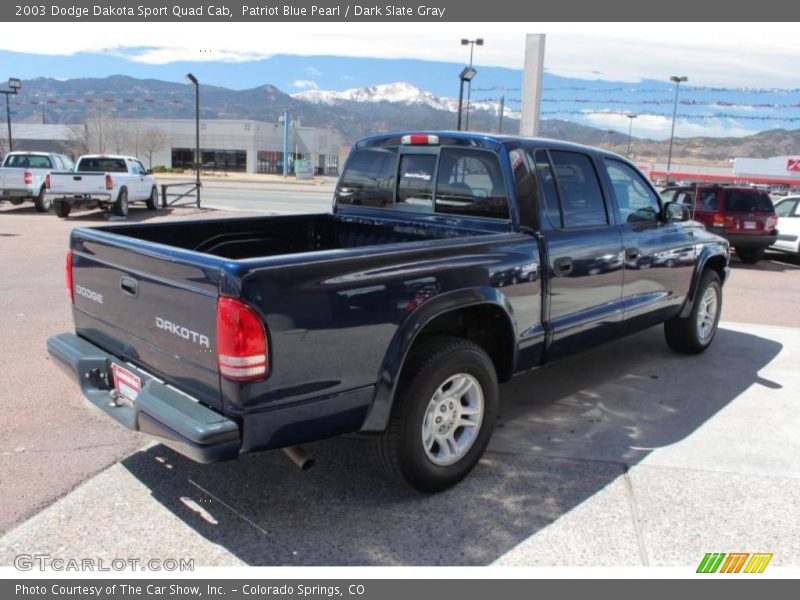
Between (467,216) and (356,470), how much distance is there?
1.75m

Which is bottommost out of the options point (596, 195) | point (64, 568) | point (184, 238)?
point (64, 568)

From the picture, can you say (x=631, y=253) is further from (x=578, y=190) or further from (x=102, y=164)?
(x=102, y=164)

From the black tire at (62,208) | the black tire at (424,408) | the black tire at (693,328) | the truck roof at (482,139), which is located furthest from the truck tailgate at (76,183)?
the black tire at (424,408)

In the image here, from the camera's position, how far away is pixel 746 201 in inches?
526

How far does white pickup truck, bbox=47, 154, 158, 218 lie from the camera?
17.4 m

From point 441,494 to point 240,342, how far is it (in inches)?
59.8

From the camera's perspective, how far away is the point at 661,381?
5.61 m

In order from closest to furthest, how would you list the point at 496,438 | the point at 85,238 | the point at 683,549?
the point at 683,549 → the point at 85,238 → the point at 496,438

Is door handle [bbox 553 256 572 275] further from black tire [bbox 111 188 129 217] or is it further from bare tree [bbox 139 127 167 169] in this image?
bare tree [bbox 139 127 167 169]

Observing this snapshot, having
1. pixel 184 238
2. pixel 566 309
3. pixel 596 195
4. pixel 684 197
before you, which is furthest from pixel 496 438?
pixel 684 197

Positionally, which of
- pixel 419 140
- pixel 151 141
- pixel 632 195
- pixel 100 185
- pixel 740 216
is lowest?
pixel 100 185

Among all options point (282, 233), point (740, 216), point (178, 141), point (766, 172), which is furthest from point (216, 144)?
point (282, 233)

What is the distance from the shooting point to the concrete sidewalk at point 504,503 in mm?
3080

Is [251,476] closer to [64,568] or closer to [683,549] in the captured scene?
[64,568]
